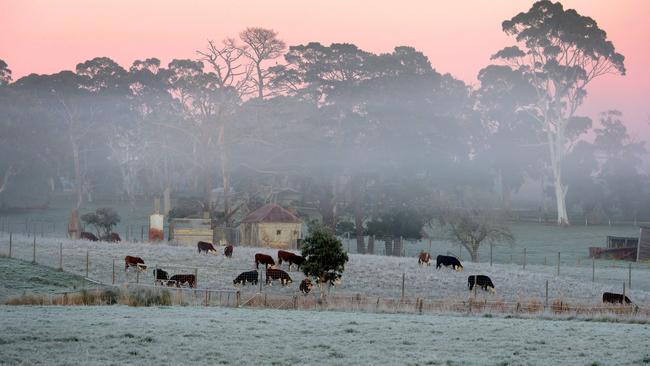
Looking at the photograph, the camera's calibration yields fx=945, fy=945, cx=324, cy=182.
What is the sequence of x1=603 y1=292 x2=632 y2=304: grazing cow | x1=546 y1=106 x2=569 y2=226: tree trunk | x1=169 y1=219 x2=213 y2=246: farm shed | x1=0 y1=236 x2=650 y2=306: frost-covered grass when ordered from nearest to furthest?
1. x1=603 y1=292 x2=632 y2=304: grazing cow
2. x1=0 y1=236 x2=650 y2=306: frost-covered grass
3. x1=169 y1=219 x2=213 y2=246: farm shed
4. x1=546 y1=106 x2=569 y2=226: tree trunk

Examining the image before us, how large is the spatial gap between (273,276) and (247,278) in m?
1.33

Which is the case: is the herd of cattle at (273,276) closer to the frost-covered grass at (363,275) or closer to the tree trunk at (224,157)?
the frost-covered grass at (363,275)

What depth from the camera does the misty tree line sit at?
8588 centimetres

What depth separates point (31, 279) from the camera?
4109 centimetres

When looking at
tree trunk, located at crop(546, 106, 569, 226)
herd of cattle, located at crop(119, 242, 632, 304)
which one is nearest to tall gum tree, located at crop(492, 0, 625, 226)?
tree trunk, located at crop(546, 106, 569, 226)

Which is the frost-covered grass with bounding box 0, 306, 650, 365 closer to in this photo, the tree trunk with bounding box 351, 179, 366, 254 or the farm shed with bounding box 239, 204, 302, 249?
the farm shed with bounding box 239, 204, 302, 249

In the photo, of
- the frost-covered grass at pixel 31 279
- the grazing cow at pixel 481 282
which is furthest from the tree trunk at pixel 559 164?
the frost-covered grass at pixel 31 279

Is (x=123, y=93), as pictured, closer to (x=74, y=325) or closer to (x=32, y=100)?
(x=32, y=100)

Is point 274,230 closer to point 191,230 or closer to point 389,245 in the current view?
point 191,230

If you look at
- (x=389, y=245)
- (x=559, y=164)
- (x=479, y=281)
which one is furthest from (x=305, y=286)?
(x=559, y=164)

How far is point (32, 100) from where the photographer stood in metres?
114

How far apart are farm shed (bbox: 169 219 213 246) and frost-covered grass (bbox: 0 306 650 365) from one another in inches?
1508

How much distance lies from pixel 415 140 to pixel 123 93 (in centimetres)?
4978

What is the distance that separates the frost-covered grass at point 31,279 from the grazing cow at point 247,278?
6718mm
